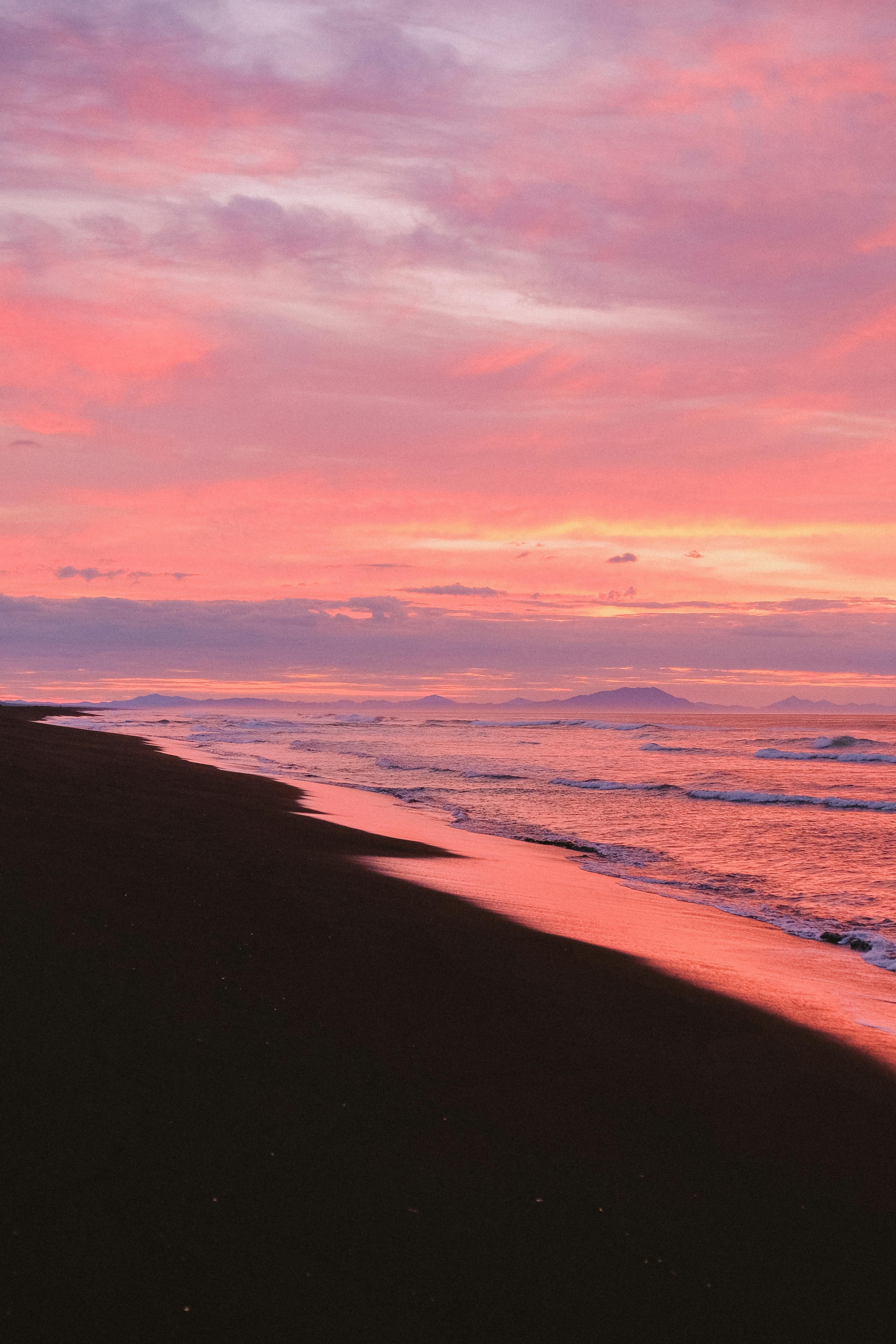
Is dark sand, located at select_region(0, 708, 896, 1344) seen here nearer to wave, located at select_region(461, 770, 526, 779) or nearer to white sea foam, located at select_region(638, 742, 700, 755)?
wave, located at select_region(461, 770, 526, 779)

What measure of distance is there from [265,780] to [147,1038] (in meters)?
20.0

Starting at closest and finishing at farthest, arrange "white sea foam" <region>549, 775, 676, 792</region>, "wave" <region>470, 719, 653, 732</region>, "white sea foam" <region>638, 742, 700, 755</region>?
"white sea foam" <region>549, 775, 676, 792</region> → "white sea foam" <region>638, 742, 700, 755</region> → "wave" <region>470, 719, 653, 732</region>

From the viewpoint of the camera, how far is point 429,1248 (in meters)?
3.18

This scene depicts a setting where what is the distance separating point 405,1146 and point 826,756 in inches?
1949

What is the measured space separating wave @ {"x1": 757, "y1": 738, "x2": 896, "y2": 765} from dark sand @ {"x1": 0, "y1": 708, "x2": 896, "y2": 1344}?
42.7m

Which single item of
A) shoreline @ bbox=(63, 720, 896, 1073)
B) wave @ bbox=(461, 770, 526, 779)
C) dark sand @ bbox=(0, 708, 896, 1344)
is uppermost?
dark sand @ bbox=(0, 708, 896, 1344)

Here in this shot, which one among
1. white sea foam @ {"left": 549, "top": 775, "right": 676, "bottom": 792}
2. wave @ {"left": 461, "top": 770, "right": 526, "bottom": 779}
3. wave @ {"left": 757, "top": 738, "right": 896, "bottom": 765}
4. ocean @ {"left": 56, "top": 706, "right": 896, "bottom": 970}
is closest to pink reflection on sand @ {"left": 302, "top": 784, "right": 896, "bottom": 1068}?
ocean @ {"left": 56, "top": 706, "right": 896, "bottom": 970}

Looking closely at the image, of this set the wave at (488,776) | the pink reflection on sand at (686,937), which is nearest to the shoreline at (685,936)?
the pink reflection on sand at (686,937)

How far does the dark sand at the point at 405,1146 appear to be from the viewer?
2.92m

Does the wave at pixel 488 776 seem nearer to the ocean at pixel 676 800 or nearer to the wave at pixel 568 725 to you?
the ocean at pixel 676 800

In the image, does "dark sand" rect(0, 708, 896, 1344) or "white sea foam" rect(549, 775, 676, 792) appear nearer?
"dark sand" rect(0, 708, 896, 1344)

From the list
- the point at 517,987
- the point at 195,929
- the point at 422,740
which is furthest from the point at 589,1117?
the point at 422,740

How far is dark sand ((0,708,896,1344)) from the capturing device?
2.92m

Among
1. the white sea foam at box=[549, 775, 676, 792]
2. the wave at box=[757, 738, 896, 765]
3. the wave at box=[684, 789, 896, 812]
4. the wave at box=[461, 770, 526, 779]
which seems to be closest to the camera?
the wave at box=[684, 789, 896, 812]
